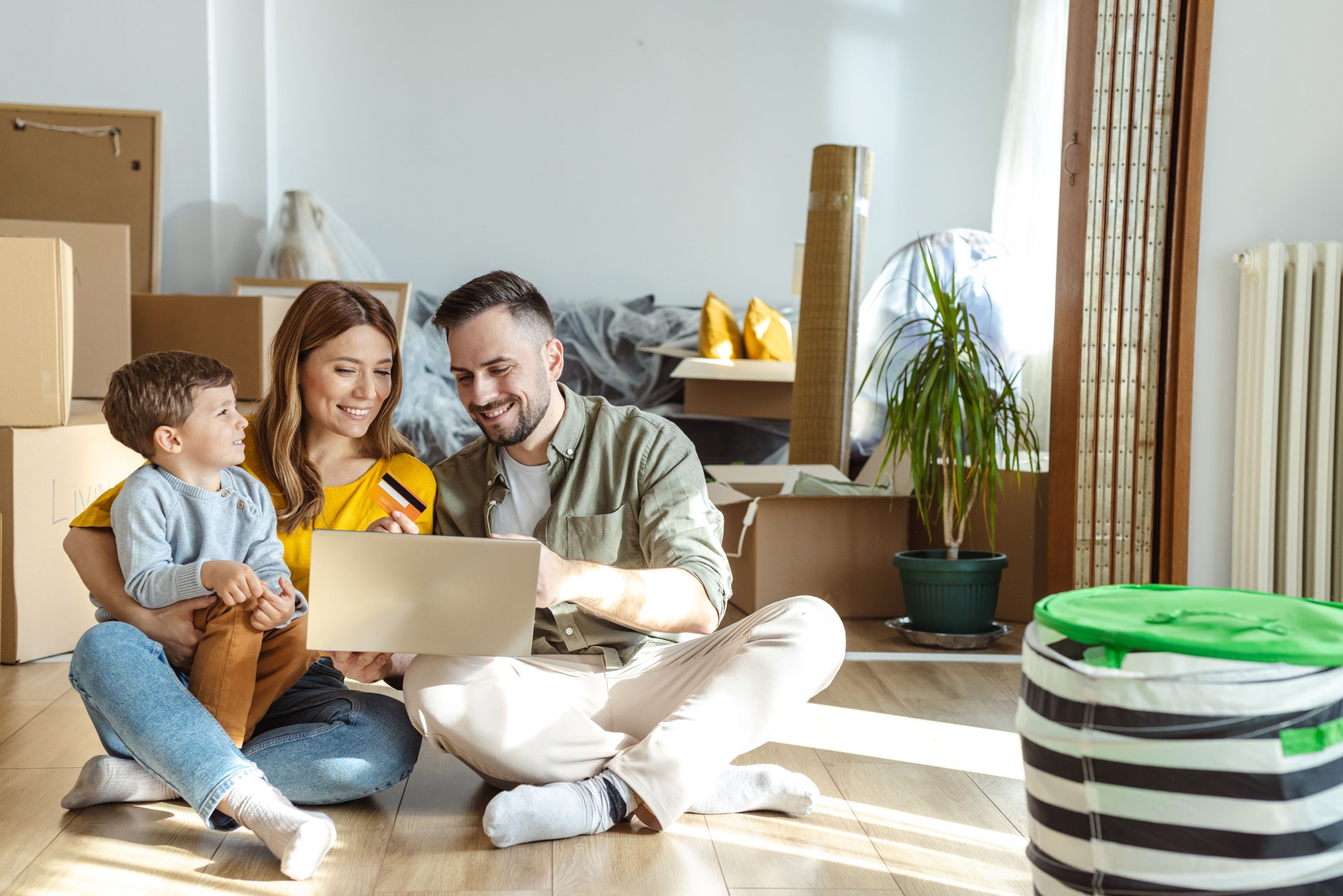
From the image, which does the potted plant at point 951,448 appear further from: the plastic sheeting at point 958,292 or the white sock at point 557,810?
the white sock at point 557,810

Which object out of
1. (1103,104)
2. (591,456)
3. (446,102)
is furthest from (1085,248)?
(446,102)

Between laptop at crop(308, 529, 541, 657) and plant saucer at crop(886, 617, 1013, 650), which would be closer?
laptop at crop(308, 529, 541, 657)

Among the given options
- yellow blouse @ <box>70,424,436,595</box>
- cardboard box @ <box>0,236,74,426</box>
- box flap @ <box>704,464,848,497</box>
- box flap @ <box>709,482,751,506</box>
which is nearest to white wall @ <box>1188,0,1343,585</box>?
box flap @ <box>704,464,848,497</box>

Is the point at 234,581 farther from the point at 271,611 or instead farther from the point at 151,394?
the point at 151,394

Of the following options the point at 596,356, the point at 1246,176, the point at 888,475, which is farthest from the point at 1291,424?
the point at 596,356

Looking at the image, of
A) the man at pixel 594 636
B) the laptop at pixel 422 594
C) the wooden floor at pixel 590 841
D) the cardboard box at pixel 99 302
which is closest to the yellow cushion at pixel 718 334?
the cardboard box at pixel 99 302

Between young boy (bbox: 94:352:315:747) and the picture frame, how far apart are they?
2.78 meters

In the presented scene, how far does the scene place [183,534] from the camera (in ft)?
5.46

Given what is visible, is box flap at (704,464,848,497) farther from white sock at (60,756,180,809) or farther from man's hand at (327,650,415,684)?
white sock at (60,756,180,809)

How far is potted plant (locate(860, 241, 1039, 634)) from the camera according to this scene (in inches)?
113

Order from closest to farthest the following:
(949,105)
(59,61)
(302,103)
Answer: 1. (59,61)
2. (302,103)
3. (949,105)

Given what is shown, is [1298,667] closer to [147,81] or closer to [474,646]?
[474,646]

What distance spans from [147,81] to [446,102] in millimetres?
1428

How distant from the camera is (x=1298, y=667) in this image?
98 cm
